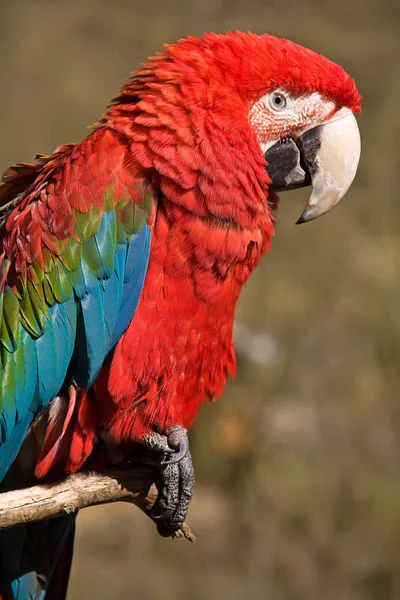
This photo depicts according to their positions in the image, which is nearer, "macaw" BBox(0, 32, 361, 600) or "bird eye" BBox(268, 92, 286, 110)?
"macaw" BBox(0, 32, 361, 600)

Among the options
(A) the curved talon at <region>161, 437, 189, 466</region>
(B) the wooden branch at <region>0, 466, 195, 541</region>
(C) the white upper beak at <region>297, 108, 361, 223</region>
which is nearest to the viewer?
(B) the wooden branch at <region>0, 466, 195, 541</region>

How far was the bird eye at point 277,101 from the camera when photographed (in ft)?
7.23

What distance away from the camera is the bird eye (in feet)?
7.23

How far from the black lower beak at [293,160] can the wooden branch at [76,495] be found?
0.88 metres

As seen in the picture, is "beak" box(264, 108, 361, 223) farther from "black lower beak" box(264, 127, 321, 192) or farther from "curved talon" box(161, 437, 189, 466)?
"curved talon" box(161, 437, 189, 466)

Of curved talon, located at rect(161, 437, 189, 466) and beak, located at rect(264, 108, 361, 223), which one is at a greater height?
beak, located at rect(264, 108, 361, 223)

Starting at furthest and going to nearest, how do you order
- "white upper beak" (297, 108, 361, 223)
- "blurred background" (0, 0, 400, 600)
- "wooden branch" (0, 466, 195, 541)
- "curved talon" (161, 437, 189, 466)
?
"blurred background" (0, 0, 400, 600), "white upper beak" (297, 108, 361, 223), "curved talon" (161, 437, 189, 466), "wooden branch" (0, 466, 195, 541)

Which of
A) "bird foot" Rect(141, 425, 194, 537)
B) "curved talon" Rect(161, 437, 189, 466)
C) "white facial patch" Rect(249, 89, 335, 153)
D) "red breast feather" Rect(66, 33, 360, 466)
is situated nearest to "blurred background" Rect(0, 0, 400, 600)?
"bird foot" Rect(141, 425, 194, 537)

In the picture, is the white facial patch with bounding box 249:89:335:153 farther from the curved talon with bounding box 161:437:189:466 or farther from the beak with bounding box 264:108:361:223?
the curved talon with bounding box 161:437:189:466

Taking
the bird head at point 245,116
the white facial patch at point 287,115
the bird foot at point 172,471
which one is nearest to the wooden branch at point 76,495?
the bird foot at point 172,471

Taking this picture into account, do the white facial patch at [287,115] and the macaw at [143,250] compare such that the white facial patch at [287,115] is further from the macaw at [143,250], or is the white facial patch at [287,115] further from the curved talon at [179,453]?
the curved talon at [179,453]

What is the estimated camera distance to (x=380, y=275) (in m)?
5.93

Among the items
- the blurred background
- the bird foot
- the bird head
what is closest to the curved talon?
the bird foot

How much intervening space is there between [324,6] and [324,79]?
18.7 ft
